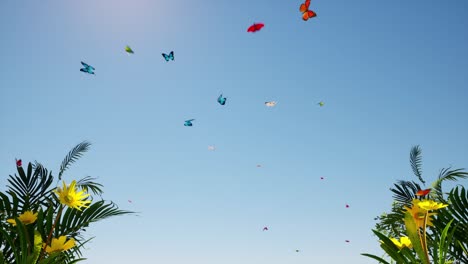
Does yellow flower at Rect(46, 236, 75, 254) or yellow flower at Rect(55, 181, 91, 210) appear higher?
yellow flower at Rect(55, 181, 91, 210)

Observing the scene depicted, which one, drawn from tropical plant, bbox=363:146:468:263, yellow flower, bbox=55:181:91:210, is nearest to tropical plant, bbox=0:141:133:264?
yellow flower, bbox=55:181:91:210

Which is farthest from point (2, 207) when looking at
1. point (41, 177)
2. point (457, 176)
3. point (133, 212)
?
point (457, 176)

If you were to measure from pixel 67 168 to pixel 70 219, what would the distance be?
3596 mm

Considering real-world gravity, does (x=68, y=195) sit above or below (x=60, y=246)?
above

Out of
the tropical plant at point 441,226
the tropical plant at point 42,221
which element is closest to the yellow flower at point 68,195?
the tropical plant at point 42,221

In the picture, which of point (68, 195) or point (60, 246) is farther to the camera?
point (68, 195)

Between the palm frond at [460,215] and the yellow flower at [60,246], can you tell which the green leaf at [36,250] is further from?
the palm frond at [460,215]

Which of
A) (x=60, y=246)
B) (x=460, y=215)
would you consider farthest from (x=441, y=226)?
(x=60, y=246)

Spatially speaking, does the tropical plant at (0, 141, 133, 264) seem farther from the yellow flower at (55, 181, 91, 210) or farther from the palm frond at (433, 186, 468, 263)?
the palm frond at (433, 186, 468, 263)

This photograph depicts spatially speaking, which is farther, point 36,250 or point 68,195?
point 68,195

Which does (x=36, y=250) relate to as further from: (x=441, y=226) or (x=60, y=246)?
(x=441, y=226)

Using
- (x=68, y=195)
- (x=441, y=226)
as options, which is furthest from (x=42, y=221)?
(x=441, y=226)

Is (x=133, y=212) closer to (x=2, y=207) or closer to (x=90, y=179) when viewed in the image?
(x=2, y=207)

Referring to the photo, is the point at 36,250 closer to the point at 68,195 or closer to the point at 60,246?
the point at 60,246
